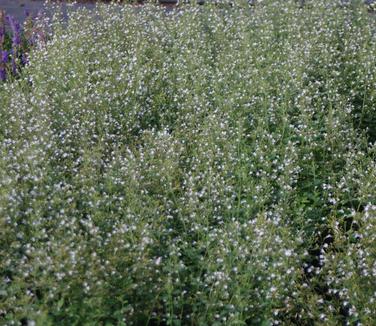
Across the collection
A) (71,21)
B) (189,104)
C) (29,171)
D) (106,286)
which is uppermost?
(71,21)

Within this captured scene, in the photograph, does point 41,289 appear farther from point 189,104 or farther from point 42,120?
point 189,104

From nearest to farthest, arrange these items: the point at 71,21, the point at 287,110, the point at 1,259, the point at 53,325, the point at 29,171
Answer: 1. the point at 53,325
2. the point at 1,259
3. the point at 29,171
4. the point at 287,110
5. the point at 71,21

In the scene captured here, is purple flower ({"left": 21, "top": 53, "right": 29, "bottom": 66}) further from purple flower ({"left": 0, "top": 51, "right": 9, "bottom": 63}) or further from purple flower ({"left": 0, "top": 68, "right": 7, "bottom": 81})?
purple flower ({"left": 0, "top": 68, "right": 7, "bottom": 81})

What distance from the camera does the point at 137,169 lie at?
14.9ft

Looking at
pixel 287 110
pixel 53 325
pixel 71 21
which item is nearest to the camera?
pixel 53 325

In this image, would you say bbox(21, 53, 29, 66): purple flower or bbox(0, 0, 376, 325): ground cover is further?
bbox(21, 53, 29, 66): purple flower

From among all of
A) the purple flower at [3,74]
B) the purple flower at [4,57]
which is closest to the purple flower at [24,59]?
the purple flower at [4,57]

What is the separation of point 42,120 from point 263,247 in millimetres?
1969

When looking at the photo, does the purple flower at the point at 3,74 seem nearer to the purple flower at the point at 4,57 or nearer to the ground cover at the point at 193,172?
the purple flower at the point at 4,57

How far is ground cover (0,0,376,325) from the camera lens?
12.0ft

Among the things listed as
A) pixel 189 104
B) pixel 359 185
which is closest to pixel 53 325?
pixel 359 185

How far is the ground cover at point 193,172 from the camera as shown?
3.65 meters

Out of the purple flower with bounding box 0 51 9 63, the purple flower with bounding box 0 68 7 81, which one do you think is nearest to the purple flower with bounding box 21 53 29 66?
the purple flower with bounding box 0 51 9 63

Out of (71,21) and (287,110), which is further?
(71,21)
